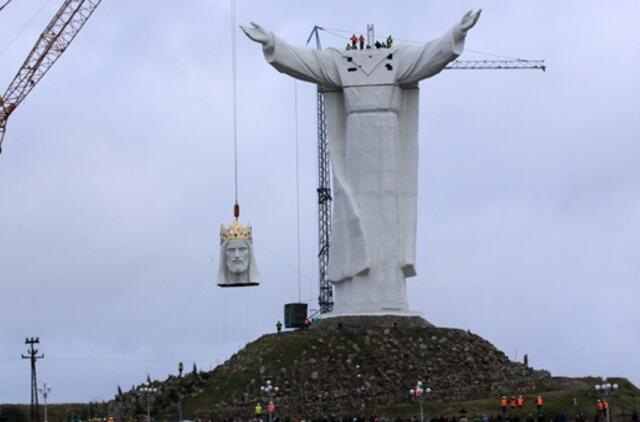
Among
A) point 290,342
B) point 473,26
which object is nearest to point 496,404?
point 290,342

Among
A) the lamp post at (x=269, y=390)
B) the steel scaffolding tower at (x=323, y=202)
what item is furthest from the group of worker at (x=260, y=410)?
the steel scaffolding tower at (x=323, y=202)

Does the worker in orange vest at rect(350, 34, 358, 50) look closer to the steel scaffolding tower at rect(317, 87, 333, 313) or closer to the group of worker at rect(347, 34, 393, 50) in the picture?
the group of worker at rect(347, 34, 393, 50)

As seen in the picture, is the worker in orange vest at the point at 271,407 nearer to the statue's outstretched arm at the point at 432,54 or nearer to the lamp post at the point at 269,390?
the lamp post at the point at 269,390

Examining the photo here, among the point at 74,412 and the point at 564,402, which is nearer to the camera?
the point at 564,402

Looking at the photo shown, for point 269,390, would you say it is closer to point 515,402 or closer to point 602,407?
point 515,402

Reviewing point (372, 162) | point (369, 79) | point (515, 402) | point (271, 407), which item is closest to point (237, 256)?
point (372, 162)

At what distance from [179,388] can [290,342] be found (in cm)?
561

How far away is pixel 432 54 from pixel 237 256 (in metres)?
13.2

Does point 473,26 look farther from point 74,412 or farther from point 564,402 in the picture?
point 74,412

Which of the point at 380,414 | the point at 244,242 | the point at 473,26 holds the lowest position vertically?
the point at 380,414

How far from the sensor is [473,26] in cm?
9275

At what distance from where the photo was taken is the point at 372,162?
314 feet

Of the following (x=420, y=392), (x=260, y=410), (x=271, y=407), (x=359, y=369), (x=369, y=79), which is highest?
(x=369, y=79)

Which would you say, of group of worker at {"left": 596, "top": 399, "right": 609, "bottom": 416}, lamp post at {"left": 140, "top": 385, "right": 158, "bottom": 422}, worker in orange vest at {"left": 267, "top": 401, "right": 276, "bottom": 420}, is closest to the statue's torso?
worker in orange vest at {"left": 267, "top": 401, "right": 276, "bottom": 420}
